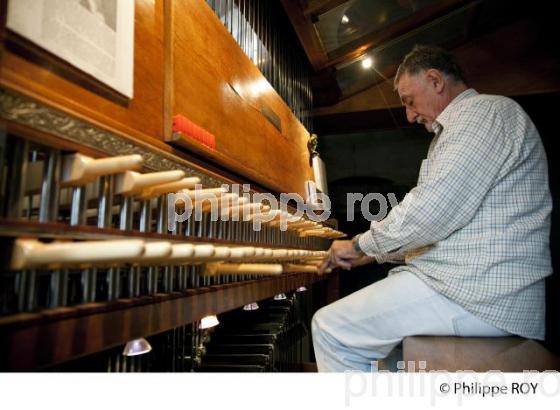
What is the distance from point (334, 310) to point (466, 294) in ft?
1.75

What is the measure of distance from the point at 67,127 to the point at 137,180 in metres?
0.19

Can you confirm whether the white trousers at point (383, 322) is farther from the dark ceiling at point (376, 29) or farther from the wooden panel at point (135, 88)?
the dark ceiling at point (376, 29)

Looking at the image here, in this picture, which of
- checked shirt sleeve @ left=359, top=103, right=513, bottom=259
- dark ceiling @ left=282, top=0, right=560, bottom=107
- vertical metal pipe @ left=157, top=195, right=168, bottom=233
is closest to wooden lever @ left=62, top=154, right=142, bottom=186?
vertical metal pipe @ left=157, top=195, right=168, bottom=233

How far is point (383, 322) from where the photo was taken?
1640 millimetres

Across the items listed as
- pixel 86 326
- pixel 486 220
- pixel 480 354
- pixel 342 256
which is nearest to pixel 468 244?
pixel 486 220

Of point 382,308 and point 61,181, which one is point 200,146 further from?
point 382,308

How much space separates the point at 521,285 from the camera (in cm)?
153

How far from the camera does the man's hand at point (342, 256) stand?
1.94 meters

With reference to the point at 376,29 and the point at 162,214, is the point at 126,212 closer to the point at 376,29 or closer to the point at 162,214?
the point at 162,214

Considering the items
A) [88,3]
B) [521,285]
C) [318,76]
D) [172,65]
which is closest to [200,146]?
[172,65]

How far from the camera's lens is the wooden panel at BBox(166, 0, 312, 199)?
157 cm

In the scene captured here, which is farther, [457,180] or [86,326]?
[457,180]

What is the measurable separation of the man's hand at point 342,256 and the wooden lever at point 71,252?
4.49 feet

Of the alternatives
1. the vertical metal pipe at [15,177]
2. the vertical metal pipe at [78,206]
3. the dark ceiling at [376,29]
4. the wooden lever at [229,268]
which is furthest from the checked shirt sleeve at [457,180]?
the dark ceiling at [376,29]
